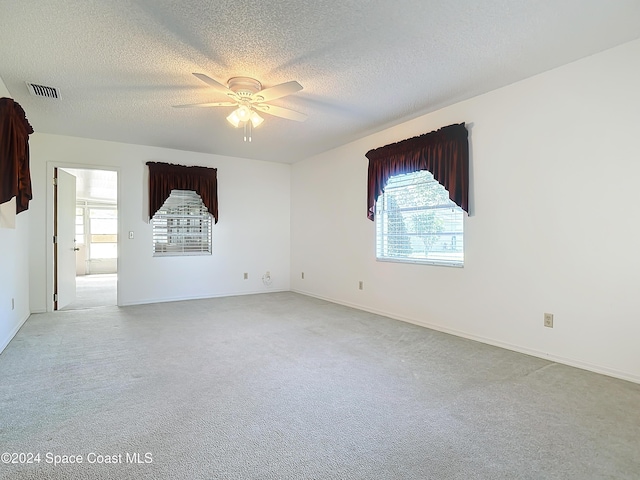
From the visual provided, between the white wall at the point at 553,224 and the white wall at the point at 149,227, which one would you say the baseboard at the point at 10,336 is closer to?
the white wall at the point at 149,227

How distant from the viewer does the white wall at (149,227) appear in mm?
4824

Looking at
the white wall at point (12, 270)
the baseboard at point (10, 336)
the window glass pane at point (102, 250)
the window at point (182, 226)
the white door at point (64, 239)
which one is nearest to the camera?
the baseboard at point (10, 336)

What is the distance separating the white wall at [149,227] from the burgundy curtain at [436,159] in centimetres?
269

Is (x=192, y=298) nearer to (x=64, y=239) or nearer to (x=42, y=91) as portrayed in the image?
(x=64, y=239)

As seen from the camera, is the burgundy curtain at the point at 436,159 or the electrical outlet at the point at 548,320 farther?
the burgundy curtain at the point at 436,159

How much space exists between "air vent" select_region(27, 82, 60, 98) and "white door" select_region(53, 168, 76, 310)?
1.90 m

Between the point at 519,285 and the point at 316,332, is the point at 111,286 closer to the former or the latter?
the point at 316,332

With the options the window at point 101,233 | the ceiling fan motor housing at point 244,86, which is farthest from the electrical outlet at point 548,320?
the window at point 101,233

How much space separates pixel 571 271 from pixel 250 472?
9.54 feet

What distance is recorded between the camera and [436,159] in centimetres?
380

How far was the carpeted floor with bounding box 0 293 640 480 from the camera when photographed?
1599 millimetres

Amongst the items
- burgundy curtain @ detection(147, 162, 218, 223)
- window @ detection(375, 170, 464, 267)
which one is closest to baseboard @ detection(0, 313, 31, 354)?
burgundy curtain @ detection(147, 162, 218, 223)

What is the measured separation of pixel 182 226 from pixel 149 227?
527mm

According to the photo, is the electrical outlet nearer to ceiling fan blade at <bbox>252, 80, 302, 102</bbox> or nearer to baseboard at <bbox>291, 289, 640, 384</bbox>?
baseboard at <bbox>291, 289, 640, 384</bbox>
